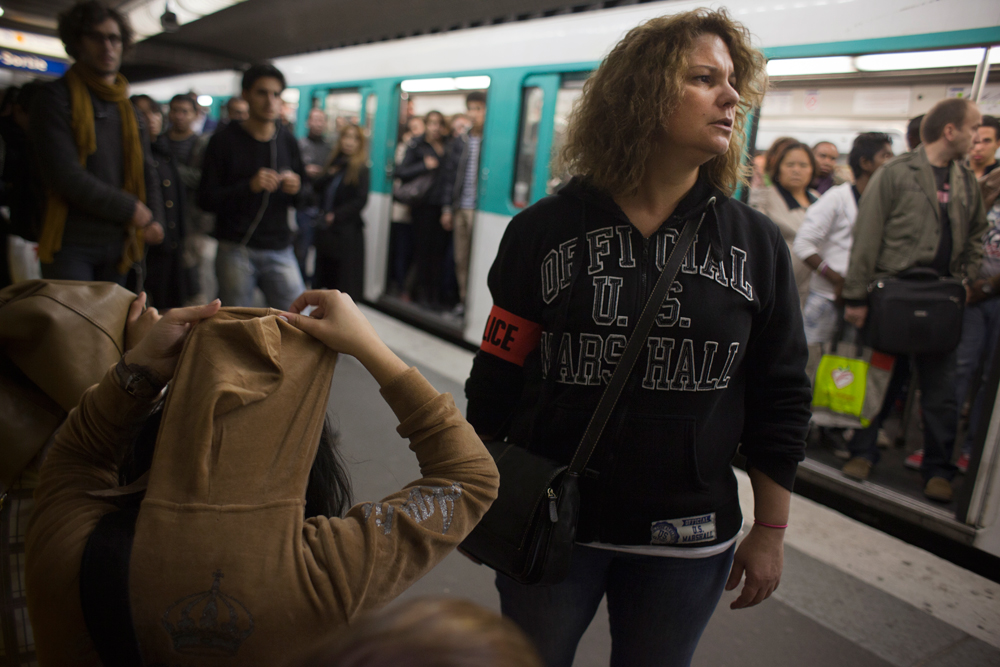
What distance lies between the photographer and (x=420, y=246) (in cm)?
714

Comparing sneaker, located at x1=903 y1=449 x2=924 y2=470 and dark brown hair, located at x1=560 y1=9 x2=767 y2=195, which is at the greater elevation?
dark brown hair, located at x1=560 y1=9 x2=767 y2=195

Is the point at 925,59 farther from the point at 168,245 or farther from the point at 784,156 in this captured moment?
the point at 168,245

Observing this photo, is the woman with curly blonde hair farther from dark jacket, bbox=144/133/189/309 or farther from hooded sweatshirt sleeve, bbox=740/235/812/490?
dark jacket, bbox=144/133/189/309

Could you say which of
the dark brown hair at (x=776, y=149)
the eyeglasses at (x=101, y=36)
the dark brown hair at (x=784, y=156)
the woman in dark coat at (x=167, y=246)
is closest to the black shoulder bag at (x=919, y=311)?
the dark brown hair at (x=784, y=156)

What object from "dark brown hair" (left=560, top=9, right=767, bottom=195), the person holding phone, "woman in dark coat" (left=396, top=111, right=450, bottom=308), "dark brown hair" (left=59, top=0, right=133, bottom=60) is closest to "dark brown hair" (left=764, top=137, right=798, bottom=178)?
"woman in dark coat" (left=396, top=111, right=450, bottom=308)

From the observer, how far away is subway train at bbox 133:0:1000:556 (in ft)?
10.3

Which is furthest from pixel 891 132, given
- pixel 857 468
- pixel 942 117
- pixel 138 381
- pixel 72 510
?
pixel 72 510

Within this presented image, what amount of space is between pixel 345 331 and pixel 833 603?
2534mm

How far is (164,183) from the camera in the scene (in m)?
4.12

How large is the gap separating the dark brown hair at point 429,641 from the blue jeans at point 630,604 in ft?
2.81

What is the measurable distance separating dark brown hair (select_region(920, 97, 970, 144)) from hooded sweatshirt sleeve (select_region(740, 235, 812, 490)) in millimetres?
2880

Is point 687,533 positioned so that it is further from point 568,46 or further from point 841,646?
point 568,46

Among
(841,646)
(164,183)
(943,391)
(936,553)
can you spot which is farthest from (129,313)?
(943,391)

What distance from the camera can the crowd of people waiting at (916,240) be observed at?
3.60 metres
